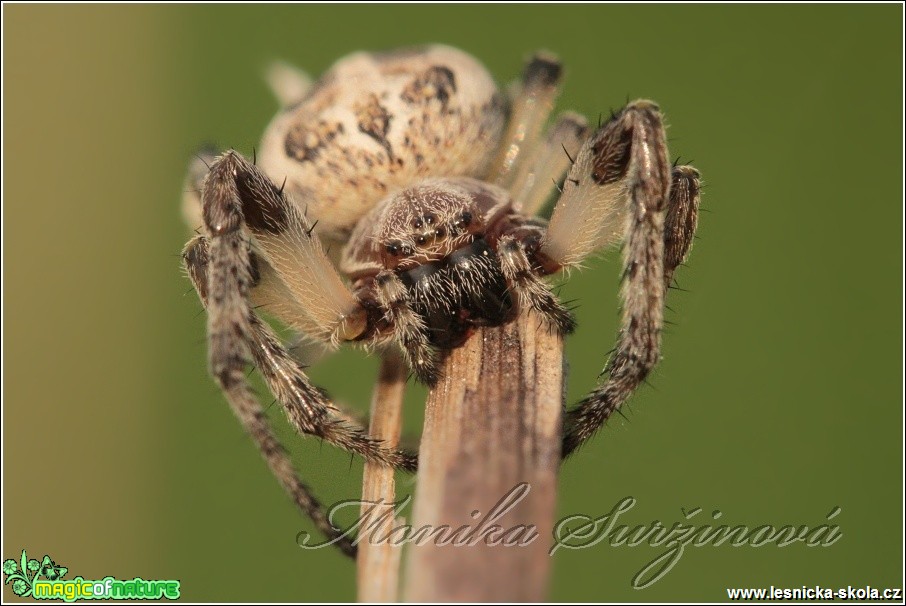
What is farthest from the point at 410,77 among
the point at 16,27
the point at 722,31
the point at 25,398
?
the point at 16,27

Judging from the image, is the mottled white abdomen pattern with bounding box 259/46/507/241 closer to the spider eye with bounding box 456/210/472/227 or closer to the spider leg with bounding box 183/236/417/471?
the spider eye with bounding box 456/210/472/227

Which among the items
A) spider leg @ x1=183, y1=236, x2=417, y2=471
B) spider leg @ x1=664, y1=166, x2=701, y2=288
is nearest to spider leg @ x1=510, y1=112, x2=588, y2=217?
spider leg @ x1=664, y1=166, x2=701, y2=288

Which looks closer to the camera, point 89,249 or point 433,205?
point 433,205

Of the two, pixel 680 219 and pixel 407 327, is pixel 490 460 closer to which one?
pixel 407 327

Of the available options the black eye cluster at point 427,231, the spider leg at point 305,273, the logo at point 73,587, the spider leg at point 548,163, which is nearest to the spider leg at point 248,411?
the spider leg at point 305,273

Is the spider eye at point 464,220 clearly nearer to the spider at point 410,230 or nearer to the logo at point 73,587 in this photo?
the spider at point 410,230

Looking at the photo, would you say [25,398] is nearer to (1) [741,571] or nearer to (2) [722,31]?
(1) [741,571]

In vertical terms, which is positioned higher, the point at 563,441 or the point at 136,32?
the point at 136,32
